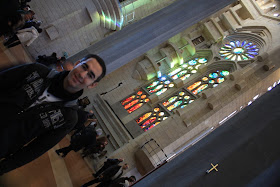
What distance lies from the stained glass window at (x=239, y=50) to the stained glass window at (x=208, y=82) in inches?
35.0

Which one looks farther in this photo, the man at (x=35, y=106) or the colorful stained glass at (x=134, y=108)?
the colorful stained glass at (x=134, y=108)

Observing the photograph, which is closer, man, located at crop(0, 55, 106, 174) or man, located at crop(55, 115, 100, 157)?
man, located at crop(0, 55, 106, 174)

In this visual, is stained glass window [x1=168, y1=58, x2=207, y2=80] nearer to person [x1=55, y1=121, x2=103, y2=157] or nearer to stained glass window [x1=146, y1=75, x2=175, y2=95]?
stained glass window [x1=146, y1=75, x2=175, y2=95]

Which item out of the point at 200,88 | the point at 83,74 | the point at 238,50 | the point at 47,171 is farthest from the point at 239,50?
the point at 83,74

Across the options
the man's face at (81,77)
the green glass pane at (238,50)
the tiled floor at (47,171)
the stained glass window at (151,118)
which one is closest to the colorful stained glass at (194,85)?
the stained glass window at (151,118)

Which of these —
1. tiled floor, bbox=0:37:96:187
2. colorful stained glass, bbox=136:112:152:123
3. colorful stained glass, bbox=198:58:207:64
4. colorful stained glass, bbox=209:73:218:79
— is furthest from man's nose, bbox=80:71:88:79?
colorful stained glass, bbox=198:58:207:64

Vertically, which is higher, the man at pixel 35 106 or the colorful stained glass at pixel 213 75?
the man at pixel 35 106

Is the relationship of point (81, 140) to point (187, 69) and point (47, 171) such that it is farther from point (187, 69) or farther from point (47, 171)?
point (187, 69)

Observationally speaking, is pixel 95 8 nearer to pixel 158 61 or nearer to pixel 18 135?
pixel 158 61

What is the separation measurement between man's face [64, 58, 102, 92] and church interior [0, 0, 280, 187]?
2.48 meters

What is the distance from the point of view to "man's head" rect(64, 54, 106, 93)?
2.49 metres

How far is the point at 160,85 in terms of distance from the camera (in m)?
9.96

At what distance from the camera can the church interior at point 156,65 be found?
20.6 ft

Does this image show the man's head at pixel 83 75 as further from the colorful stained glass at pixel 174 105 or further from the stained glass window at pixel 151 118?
the colorful stained glass at pixel 174 105
